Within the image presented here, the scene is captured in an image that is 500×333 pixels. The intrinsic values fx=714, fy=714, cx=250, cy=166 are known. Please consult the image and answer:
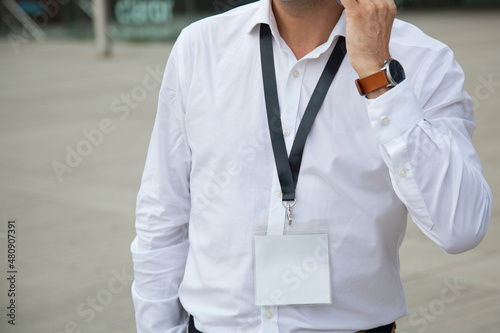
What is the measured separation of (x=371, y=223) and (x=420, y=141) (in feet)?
0.92

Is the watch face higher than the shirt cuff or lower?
higher

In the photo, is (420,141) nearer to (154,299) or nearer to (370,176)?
(370,176)

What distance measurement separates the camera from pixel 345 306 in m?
1.92

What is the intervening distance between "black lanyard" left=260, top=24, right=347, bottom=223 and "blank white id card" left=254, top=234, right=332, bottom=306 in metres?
0.08

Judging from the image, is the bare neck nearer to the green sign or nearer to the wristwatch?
the wristwatch

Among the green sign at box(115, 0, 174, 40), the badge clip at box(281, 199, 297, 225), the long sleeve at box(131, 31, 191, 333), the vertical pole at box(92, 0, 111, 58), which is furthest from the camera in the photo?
the green sign at box(115, 0, 174, 40)

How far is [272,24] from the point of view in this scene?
79.3 inches

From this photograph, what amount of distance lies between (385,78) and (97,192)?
A: 18.1ft

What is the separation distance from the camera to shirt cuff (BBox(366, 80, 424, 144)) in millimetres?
1741

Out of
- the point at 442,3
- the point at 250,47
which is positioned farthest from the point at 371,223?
the point at 442,3

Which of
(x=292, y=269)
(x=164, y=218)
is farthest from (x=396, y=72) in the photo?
(x=164, y=218)

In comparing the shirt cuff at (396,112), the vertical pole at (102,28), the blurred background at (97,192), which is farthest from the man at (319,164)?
the vertical pole at (102,28)

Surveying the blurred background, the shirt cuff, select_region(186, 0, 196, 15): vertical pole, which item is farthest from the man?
select_region(186, 0, 196, 15): vertical pole

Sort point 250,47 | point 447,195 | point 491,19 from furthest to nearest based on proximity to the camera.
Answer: point 491,19, point 250,47, point 447,195
